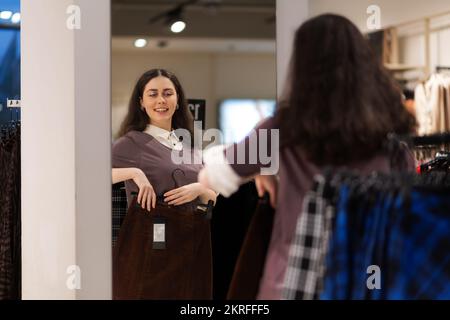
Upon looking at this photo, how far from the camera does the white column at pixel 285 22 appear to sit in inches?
112

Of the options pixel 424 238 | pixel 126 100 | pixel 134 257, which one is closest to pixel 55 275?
pixel 134 257

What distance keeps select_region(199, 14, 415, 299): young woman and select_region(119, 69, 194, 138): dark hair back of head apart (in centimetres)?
58

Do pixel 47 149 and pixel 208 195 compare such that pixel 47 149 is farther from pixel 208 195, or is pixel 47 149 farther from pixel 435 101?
pixel 435 101

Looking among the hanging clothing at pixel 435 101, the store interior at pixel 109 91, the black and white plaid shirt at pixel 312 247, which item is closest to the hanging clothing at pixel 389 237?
the black and white plaid shirt at pixel 312 247

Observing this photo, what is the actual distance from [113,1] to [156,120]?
52cm

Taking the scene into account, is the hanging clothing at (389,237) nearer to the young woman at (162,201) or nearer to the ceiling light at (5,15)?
the young woman at (162,201)

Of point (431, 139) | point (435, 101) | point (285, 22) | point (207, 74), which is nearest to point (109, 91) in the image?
point (207, 74)

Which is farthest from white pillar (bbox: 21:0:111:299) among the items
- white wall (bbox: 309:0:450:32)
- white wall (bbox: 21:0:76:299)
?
white wall (bbox: 309:0:450:32)

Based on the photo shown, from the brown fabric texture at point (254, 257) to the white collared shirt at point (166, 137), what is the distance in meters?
0.59

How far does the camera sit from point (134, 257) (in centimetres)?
278

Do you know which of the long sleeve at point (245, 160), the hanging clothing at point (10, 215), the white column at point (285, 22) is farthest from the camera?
the hanging clothing at point (10, 215)

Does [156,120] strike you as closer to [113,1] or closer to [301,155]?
[113,1]

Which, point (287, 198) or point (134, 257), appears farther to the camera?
point (134, 257)

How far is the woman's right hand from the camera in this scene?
9.03 ft
